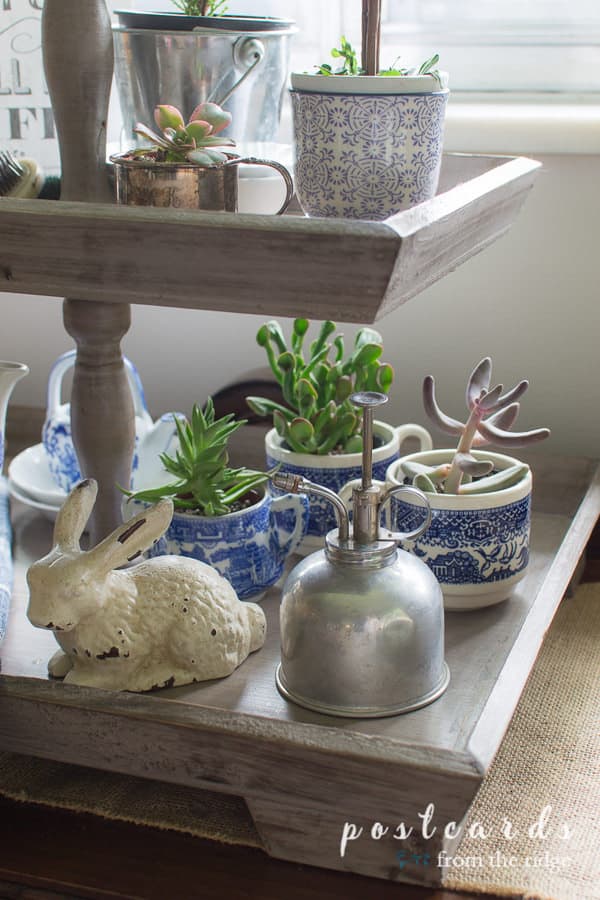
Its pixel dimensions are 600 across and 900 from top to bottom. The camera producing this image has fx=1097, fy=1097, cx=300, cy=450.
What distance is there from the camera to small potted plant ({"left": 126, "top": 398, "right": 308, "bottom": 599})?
687mm

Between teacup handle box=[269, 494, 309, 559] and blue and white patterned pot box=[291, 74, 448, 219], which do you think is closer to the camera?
blue and white patterned pot box=[291, 74, 448, 219]

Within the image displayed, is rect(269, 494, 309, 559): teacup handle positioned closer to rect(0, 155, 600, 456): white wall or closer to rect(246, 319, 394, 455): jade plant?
rect(246, 319, 394, 455): jade plant

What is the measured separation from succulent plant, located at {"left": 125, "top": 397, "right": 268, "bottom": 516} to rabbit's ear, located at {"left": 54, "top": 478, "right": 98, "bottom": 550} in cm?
9

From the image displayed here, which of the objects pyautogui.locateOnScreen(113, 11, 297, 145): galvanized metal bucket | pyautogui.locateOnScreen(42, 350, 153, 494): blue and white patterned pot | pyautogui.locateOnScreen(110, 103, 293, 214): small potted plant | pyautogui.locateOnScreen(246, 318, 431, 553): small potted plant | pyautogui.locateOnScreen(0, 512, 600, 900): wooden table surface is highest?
pyautogui.locateOnScreen(113, 11, 297, 145): galvanized metal bucket

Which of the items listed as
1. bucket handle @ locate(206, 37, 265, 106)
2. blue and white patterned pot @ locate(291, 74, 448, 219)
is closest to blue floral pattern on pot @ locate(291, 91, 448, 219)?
blue and white patterned pot @ locate(291, 74, 448, 219)

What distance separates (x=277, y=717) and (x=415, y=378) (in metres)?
0.52

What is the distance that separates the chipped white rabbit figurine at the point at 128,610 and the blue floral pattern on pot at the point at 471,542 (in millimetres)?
139

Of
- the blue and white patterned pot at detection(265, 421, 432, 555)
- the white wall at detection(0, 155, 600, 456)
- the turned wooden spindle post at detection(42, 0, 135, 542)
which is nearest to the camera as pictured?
the turned wooden spindle post at detection(42, 0, 135, 542)

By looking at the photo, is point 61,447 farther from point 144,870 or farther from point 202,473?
point 144,870

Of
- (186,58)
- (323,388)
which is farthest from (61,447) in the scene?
(186,58)

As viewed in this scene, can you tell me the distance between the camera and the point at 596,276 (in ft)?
3.19

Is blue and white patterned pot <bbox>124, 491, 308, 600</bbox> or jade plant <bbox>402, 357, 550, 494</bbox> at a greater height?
jade plant <bbox>402, 357, 550, 494</bbox>

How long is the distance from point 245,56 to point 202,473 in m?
0.27

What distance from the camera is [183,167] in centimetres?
59
